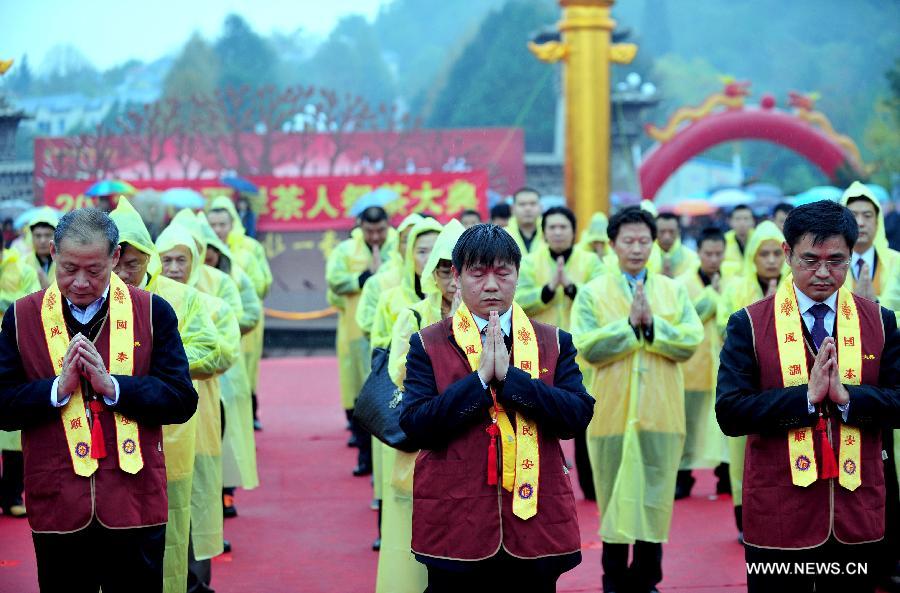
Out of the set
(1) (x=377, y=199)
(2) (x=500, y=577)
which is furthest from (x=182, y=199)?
(2) (x=500, y=577)

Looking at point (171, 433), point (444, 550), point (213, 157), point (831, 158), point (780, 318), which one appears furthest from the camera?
point (831, 158)

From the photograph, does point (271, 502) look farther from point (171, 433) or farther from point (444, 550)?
point (444, 550)

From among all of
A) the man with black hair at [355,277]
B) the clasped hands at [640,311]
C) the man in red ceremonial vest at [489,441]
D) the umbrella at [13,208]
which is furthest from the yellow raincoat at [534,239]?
the umbrella at [13,208]

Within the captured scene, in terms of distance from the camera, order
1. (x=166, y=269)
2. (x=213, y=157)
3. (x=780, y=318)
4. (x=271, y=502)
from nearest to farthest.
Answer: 1. (x=780, y=318)
2. (x=166, y=269)
3. (x=271, y=502)
4. (x=213, y=157)

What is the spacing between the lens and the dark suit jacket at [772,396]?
11.8 feet

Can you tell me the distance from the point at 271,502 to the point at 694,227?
17.2 m

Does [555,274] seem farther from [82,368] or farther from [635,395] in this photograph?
[82,368]

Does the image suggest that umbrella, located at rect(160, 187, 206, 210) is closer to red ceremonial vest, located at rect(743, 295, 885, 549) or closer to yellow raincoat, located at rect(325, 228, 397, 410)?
yellow raincoat, located at rect(325, 228, 397, 410)

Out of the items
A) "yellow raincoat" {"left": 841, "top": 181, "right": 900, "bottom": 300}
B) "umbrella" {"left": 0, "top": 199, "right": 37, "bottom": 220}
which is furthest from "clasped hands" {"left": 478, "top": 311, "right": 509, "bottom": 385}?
"umbrella" {"left": 0, "top": 199, "right": 37, "bottom": 220}

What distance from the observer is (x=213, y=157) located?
1716 centimetres

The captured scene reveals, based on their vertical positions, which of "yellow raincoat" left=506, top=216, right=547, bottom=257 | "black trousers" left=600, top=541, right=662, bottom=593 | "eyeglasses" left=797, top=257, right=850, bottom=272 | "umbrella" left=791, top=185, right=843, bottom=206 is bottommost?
"black trousers" left=600, top=541, right=662, bottom=593

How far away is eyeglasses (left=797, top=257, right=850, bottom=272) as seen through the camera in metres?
3.71

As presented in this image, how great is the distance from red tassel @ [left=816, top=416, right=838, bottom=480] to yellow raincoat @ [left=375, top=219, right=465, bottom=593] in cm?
159

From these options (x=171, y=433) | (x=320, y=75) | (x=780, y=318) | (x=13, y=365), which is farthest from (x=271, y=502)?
(x=320, y=75)
